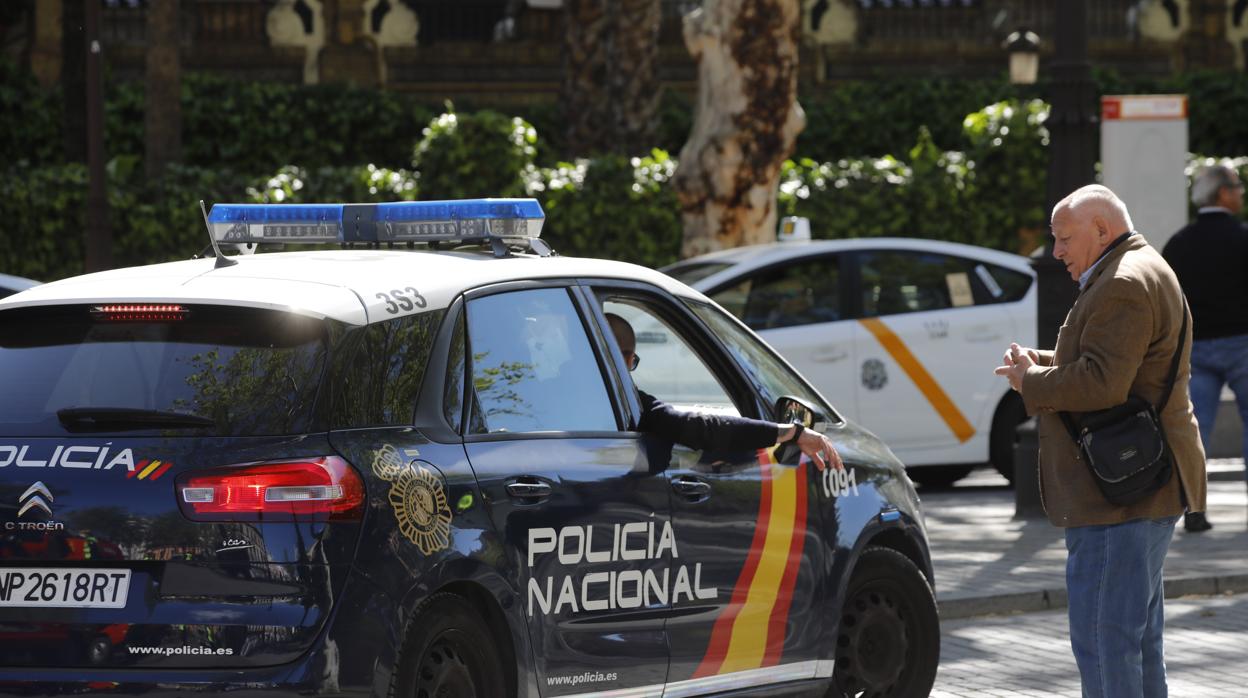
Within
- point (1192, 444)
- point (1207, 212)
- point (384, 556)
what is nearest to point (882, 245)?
point (1207, 212)

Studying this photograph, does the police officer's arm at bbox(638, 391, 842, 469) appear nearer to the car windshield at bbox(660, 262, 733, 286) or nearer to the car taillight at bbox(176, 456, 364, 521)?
the car taillight at bbox(176, 456, 364, 521)

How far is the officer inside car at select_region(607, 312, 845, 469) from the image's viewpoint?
600 centimetres

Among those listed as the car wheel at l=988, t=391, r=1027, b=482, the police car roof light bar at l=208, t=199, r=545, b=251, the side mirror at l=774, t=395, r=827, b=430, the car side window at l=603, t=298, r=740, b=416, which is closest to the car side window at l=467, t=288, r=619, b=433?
the police car roof light bar at l=208, t=199, r=545, b=251

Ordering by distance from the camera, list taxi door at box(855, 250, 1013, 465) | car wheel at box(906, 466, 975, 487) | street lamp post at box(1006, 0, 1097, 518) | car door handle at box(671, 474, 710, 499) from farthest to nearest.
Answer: car wheel at box(906, 466, 975, 487), taxi door at box(855, 250, 1013, 465), street lamp post at box(1006, 0, 1097, 518), car door handle at box(671, 474, 710, 499)

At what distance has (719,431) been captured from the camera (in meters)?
6.09

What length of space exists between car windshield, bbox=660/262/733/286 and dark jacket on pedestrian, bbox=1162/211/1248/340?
3.05 m

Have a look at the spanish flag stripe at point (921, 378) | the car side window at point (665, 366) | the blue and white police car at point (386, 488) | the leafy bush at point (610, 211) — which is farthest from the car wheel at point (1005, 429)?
the blue and white police car at point (386, 488)

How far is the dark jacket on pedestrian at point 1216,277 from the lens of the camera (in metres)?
11.2

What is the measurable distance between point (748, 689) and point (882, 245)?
7388mm

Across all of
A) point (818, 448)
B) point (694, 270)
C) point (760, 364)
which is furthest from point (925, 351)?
point (818, 448)

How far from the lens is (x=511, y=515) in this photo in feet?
17.4

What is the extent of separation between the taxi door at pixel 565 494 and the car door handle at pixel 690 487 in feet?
0.16

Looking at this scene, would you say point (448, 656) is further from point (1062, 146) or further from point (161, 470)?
point (1062, 146)

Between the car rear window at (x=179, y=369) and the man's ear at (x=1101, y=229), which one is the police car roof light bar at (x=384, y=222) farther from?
the man's ear at (x=1101, y=229)
